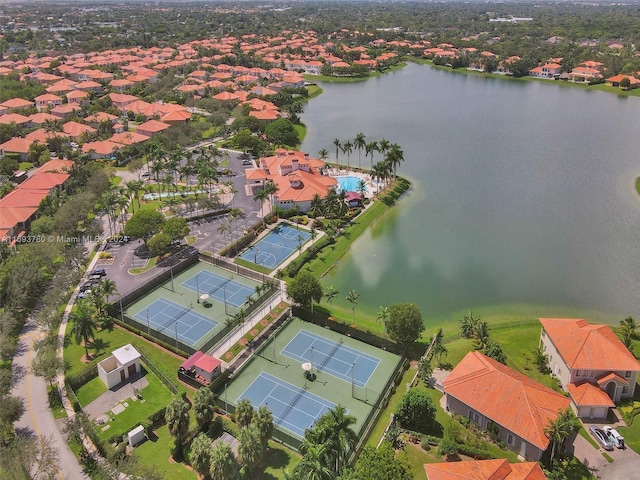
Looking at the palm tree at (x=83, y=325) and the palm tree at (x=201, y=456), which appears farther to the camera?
the palm tree at (x=83, y=325)

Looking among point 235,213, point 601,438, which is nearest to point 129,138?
point 235,213

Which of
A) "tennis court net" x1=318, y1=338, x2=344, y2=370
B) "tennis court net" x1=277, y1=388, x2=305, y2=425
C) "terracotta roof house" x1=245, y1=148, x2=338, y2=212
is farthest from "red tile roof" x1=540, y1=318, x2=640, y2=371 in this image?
"terracotta roof house" x1=245, y1=148, x2=338, y2=212

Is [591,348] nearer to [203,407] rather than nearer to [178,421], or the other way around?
[203,407]

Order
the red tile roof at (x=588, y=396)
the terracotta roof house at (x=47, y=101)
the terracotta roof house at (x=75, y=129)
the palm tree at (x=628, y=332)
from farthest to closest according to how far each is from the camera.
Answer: the terracotta roof house at (x=47, y=101), the terracotta roof house at (x=75, y=129), the palm tree at (x=628, y=332), the red tile roof at (x=588, y=396)

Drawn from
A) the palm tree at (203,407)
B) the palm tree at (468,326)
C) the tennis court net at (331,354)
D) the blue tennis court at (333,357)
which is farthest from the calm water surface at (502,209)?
the palm tree at (203,407)

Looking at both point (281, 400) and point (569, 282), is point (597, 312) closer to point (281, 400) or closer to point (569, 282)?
point (569, 282)

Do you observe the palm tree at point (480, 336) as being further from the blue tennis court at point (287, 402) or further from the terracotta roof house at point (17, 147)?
the terracotta roof house at point (17, 147)
